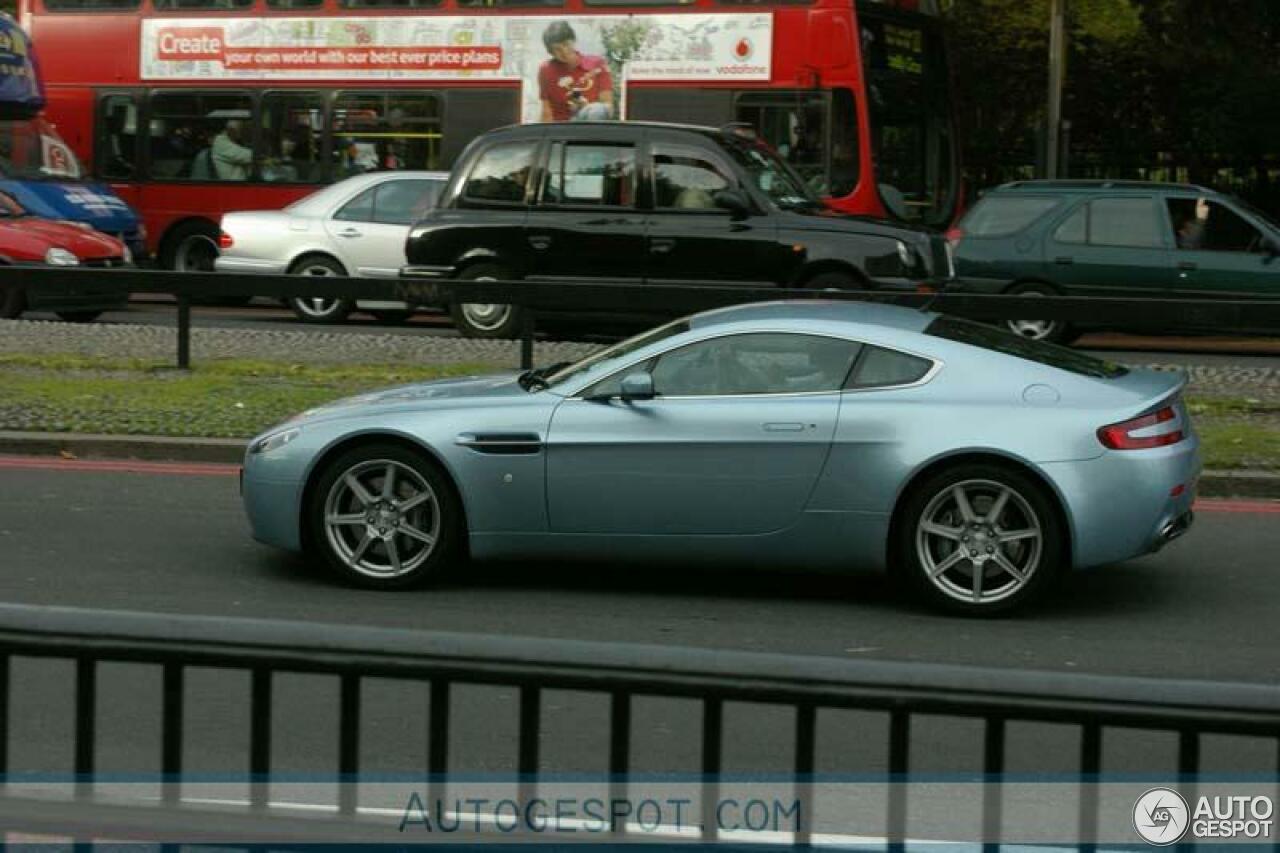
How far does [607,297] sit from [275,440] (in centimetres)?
579

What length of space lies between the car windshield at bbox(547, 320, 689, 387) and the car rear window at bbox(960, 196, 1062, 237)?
11.7 meters

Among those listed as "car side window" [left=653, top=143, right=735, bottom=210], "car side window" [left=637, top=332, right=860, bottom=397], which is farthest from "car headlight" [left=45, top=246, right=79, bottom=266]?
"car side window" [left=637, top=332, right=860, bottom=397]

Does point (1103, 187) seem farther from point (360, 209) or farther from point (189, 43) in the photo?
point (189, 43)

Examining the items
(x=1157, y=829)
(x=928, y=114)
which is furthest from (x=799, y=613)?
(x=928, y=114)

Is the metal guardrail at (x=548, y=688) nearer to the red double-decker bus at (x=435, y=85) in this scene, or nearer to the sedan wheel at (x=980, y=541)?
the sedan wheel at (x=980, y=541)

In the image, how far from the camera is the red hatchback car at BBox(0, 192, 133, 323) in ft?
63.5

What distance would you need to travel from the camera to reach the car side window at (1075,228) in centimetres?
1975

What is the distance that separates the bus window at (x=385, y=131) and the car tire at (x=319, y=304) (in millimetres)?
2859

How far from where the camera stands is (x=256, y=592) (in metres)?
8.49

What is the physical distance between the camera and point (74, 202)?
882 inches

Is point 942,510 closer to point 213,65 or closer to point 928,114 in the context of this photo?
point 928,114

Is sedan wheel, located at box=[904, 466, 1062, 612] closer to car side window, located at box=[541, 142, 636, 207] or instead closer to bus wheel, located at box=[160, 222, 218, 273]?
car side window, located at box=[541, 142, 636, 207]

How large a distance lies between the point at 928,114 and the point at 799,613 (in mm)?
15021

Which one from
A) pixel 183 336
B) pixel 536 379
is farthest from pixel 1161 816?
pixel 183 336
